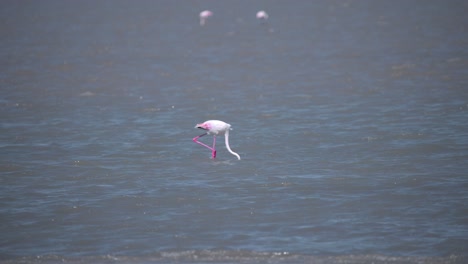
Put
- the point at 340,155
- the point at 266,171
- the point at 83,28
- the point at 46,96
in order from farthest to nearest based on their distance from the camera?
the point at 83,28 → the point at 46,96 → the point at 340,155 → the point at 266,171

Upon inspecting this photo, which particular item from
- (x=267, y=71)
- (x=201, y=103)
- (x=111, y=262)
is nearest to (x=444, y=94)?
(x=201, y=103)

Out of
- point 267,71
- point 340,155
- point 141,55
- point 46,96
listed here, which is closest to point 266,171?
point 340,155

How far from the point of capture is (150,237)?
12.9 meters

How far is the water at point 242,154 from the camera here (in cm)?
1271

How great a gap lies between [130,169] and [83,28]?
3915 centimetres

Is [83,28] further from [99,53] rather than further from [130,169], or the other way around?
[130,169]

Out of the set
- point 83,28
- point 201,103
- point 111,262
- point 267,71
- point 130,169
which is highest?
point 83,28

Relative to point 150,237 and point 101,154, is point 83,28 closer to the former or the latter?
point 101,154

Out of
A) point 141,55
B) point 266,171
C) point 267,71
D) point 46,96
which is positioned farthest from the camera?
point 141,55

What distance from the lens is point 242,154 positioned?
18.4 meters

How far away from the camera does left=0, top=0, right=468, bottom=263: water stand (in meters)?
12.7

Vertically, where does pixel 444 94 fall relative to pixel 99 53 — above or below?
below

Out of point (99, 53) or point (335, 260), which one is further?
point (99, 53)

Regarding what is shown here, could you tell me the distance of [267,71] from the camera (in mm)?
32250
